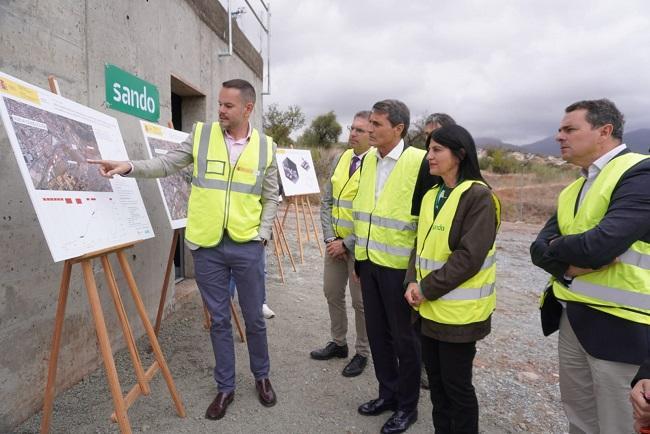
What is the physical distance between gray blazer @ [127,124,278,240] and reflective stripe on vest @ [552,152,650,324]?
5.65 feet

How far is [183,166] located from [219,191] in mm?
342

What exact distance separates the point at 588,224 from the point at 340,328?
2.12 metres

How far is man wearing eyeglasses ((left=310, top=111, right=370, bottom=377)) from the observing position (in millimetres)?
3033

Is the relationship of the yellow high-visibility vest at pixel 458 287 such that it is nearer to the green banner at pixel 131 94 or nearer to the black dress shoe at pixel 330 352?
the black dress shoe at pixel 330 352

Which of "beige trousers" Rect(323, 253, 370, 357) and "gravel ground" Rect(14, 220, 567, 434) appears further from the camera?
"beige trousers" Rect(323, 253, 370, 357)

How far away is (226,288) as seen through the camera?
8.56 feet

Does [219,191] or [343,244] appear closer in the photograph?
[219,191]

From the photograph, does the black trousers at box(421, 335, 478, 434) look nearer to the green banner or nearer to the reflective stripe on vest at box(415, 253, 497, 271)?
the reflective stripe on vest at box(415, 253, 497, 271)

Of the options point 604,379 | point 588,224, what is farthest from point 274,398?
point 588,224

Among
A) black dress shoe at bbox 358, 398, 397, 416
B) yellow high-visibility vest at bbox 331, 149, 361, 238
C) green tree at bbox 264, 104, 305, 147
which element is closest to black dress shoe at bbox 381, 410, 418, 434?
black dress shoe at bbox 358, 398, 397, 416

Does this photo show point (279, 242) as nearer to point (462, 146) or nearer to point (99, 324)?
point (99, 324)

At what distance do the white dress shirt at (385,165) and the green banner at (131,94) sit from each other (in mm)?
2129

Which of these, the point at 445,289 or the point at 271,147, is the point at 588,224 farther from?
the point at 271,147

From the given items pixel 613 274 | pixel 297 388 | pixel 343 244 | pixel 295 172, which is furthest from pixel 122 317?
pixel 295 172
